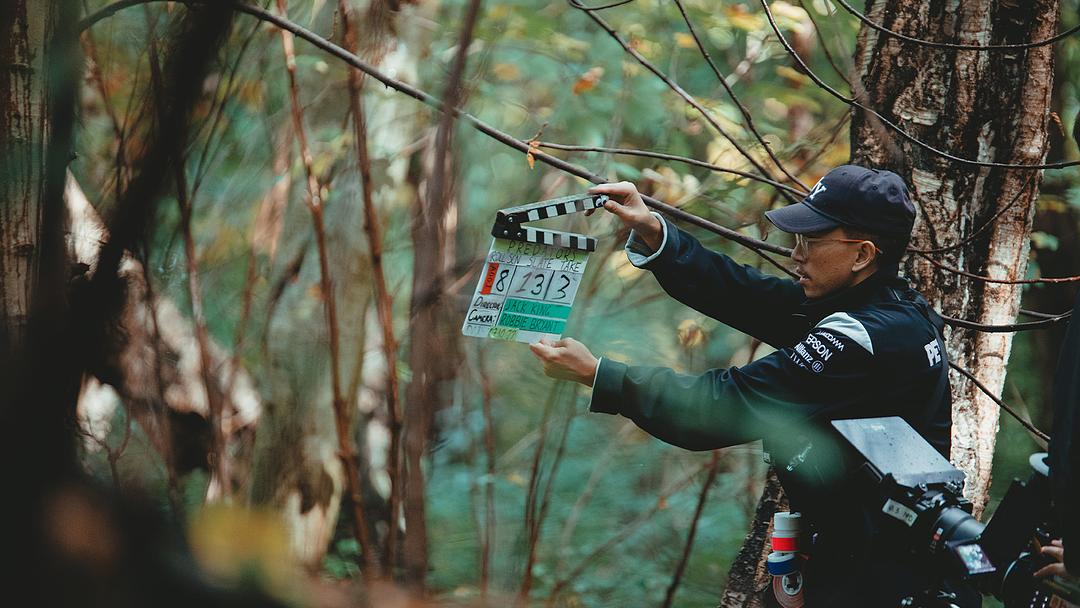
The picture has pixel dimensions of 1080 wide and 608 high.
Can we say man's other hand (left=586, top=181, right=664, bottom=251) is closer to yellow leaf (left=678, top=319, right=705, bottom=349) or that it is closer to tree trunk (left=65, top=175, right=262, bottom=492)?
tree trunk (left=65, top=175, right=262, bottom=492)

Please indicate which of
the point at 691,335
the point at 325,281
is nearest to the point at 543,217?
the point at 325,281

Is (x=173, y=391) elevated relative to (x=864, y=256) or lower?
lower

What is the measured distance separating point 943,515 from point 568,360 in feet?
3.02

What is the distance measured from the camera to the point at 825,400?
222cm

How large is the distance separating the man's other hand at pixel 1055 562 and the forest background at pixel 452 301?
229cm

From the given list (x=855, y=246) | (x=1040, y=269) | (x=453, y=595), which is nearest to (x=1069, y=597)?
(x=855, y=246)

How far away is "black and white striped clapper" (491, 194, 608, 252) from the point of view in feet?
7.84

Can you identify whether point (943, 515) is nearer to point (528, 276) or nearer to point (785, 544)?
point (785, 544)

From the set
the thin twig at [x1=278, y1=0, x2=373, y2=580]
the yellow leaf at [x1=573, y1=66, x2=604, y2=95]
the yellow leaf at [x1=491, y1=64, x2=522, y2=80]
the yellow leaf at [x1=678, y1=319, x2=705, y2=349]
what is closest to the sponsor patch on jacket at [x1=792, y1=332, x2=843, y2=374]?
the thin twig at [x1=278, y1=0, x2=373, y2=580]

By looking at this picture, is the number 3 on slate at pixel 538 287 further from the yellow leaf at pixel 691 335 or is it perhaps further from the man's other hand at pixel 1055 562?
the yellow leaf at pixel 691 335

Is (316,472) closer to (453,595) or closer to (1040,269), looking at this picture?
(453,595)

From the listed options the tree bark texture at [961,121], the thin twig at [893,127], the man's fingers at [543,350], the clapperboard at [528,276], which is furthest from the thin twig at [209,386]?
the tree bark texture at [961,121]

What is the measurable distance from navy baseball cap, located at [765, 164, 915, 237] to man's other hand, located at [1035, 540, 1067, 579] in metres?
0.84

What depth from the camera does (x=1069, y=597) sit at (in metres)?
1.79
